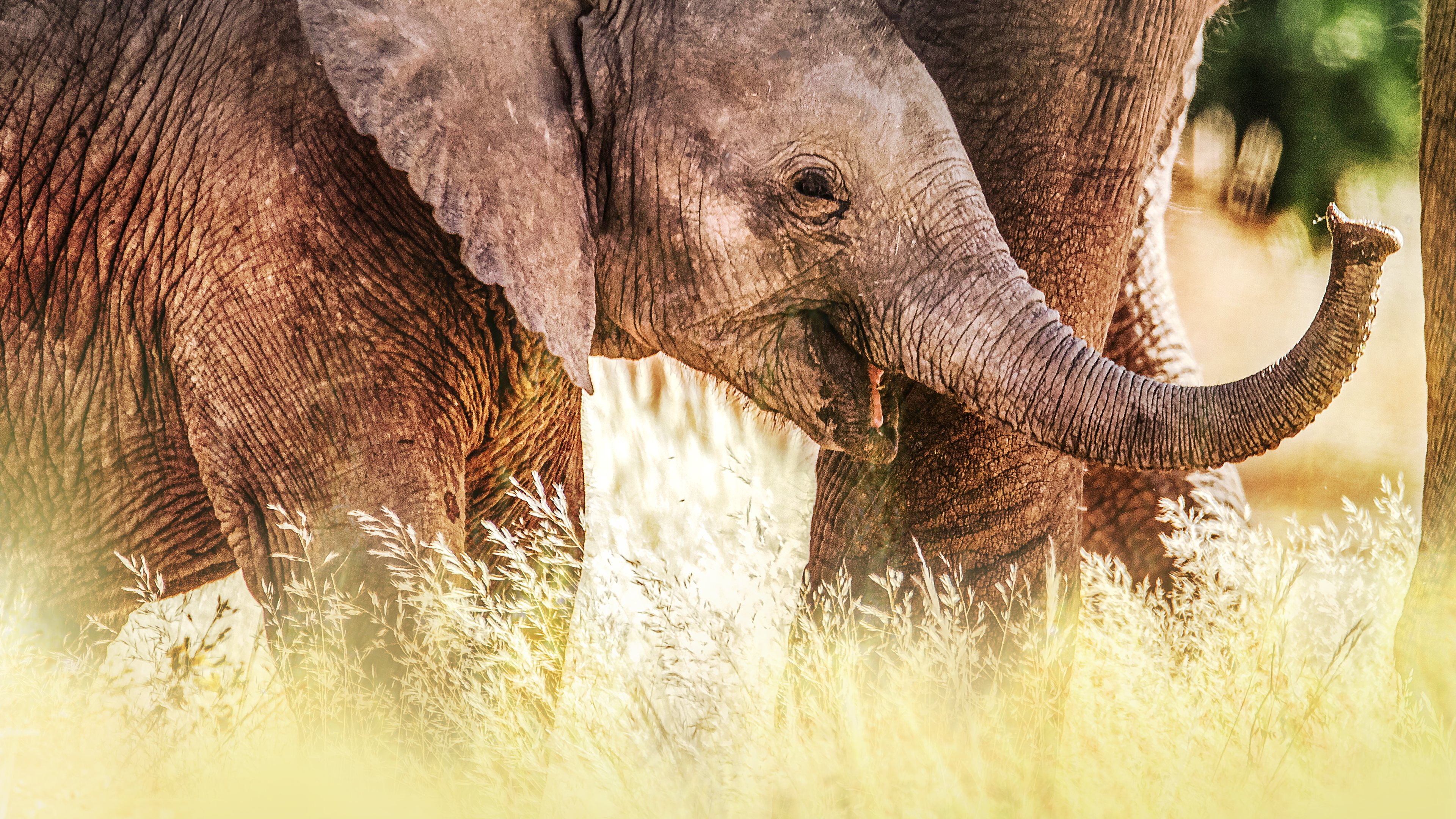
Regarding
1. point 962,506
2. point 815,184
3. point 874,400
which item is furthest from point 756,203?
point 962,506

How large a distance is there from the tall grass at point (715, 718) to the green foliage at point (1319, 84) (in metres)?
5.77

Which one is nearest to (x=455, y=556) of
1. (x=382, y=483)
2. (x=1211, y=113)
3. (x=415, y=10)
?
(x=382, y=483)

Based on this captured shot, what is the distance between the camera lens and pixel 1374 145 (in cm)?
920

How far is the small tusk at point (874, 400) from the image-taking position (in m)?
3.47

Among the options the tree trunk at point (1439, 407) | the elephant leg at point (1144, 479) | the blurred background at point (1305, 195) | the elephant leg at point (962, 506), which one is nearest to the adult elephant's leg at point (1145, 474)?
the elephant leg at point (1144, 479)

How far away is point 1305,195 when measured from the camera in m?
9.30

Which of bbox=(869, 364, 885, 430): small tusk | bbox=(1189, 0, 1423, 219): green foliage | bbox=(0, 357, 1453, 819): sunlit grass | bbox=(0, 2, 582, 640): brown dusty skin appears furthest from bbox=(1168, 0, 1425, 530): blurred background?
bbox=(0, 2, 582, 640): brown dusty skin

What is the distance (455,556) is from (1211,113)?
7299mm

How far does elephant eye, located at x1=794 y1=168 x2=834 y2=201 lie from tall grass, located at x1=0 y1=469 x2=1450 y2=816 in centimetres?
89

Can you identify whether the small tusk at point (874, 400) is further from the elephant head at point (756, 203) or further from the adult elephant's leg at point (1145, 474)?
the adult elephant's leg at point (1145, 474)

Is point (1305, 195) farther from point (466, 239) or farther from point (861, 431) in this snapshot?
point (466, 239)

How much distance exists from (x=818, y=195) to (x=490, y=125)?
2.24 ft

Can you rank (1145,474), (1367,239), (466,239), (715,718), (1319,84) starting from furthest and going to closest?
(1319,84) → (1145,474) → (715,718) → (466,239) → (1367,239)

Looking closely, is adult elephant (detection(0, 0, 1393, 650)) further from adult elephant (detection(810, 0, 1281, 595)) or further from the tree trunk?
the tree trunk
